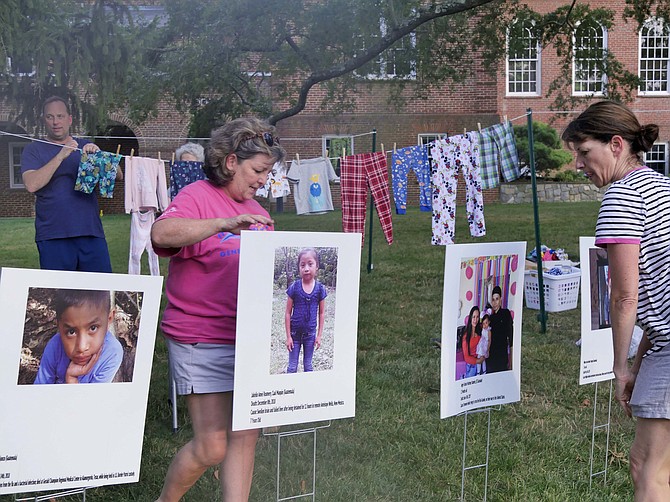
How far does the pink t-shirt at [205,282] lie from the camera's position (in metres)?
2.63

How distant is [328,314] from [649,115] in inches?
909

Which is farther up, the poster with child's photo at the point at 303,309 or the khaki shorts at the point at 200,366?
the poster with child's photo at the point at 303,309

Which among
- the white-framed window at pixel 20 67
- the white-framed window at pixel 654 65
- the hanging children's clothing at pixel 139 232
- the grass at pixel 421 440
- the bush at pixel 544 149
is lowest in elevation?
the grass at pixel 421 440

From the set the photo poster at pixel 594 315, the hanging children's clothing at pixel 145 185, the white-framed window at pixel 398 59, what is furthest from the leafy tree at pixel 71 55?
the white-framed window at pixel 398 59

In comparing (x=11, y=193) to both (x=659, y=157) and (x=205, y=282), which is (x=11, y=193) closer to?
(x=205, y=282)

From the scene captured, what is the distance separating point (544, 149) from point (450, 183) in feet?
51.8

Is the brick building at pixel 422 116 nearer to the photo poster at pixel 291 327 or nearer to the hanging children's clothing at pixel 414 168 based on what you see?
the hanging children's clothing at pixel 414 168

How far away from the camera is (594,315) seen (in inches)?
137

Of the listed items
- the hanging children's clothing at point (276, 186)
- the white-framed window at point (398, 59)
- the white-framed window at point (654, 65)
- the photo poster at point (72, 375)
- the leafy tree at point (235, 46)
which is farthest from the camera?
the white-framed window at point (654, 65)

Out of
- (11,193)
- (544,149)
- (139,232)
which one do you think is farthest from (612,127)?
(544,149)

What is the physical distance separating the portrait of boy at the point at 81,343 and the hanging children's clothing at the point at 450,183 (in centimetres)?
461

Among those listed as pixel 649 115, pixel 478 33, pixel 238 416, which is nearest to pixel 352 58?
pixel 478 33

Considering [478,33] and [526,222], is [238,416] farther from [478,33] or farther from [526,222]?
[526,222]

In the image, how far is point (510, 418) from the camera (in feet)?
15.4
